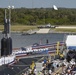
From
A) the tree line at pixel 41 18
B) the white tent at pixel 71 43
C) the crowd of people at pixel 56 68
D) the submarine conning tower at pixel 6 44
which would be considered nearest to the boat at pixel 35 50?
the submarine conning tower at pixel 6 44

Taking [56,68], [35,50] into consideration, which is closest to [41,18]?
[35,50]

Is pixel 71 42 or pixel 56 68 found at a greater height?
pixel 71 42

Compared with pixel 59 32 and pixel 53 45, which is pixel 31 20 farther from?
pixel 53 45

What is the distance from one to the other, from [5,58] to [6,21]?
5.74 metres

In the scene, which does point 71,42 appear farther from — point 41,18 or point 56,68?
point 41,18

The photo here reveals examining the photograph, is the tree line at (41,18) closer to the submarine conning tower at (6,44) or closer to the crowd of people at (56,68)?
the submarine conning tower at (6,44)

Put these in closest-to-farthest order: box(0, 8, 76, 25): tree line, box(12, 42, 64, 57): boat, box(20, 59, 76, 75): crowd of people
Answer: box(20, 59, 76, 75): crowd of people, box(12, 42, 64, 57): boat, box(0, 8, 76, 25): tree line

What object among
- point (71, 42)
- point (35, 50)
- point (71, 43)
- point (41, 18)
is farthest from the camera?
point (41, 18)

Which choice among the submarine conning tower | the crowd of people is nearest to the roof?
the submarine conning tower

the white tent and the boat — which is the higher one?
the white tent

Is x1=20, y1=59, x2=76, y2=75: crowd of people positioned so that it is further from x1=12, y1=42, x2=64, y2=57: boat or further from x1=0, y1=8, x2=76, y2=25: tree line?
x1=0, y1=8, x2=76, y2=25: tree line

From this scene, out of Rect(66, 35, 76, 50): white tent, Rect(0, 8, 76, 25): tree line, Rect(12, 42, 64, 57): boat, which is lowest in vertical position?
Rect(12, 42, 64, 57): boat

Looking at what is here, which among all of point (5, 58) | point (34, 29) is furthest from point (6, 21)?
point (34, 29)

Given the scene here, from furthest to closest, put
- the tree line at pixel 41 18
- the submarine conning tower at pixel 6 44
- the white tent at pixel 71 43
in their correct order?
1. the tree line at pixel 41 18
2. the white tent at pixel 71 43
3. the submarine conning tower at pixel 6 44
